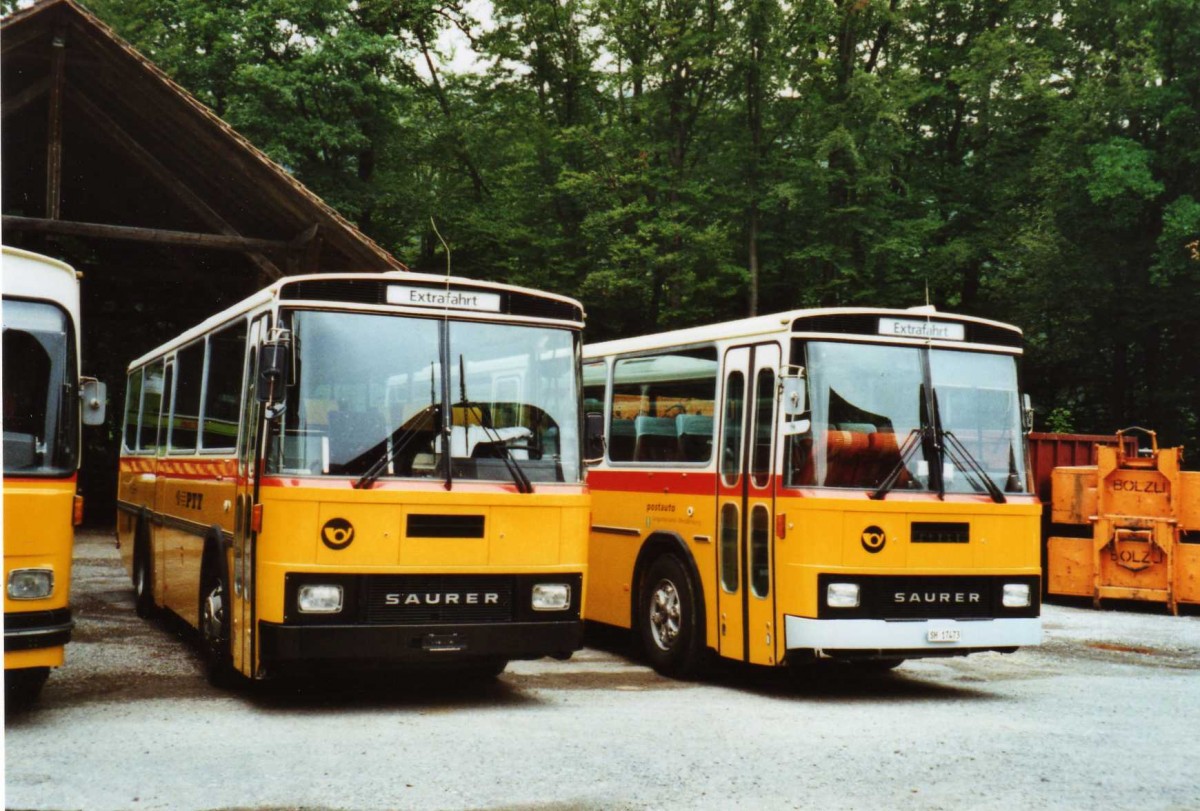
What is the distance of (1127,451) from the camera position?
17016mm

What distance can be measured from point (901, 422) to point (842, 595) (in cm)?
134

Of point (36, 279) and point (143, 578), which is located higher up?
point (36, 279)

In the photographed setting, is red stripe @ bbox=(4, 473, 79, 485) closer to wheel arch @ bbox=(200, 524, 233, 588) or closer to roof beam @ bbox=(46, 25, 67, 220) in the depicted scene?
wheel arch @ bbox=(200, 524, 233, 588)

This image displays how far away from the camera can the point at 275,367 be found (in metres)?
7.95

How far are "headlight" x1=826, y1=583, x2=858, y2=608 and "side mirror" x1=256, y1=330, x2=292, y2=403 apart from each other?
3977 mm

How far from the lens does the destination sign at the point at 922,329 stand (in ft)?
31.6

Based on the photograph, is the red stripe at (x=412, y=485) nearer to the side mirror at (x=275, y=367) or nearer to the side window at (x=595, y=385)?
the side mirror at (x=275, y=367)

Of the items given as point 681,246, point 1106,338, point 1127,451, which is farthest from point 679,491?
point 1106,338

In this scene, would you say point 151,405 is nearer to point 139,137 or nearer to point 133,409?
point 133,409

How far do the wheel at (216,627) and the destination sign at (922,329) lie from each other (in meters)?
5.16

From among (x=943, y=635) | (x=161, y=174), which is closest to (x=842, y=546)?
(x=943, y=635)

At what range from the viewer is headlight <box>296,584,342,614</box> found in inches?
318

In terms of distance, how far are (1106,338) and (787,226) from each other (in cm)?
810

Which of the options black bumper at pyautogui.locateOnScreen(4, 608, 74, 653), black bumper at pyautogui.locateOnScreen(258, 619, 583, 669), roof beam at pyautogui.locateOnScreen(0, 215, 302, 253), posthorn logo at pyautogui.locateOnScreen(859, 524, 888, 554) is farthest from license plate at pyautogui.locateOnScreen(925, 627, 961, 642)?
roof beam at pyautogui.locateOnScreen(0, 215, 302, 253)
